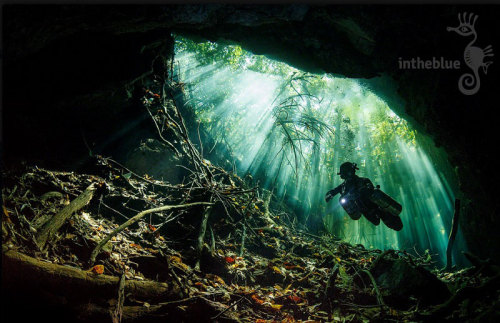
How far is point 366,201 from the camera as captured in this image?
6.93 metres

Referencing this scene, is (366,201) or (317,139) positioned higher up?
(317,139)

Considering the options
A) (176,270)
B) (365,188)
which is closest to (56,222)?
(176,270)

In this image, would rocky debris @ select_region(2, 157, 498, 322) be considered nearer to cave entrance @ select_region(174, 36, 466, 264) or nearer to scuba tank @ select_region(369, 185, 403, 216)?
scuba tank @ select_region(369, 185, 403, 216)

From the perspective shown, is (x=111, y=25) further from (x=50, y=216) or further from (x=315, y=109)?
(x=315, y=109)

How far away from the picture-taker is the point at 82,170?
15.4 ft

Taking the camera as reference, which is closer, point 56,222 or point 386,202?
point 56,222

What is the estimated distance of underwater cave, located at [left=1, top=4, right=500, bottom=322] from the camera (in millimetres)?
2367

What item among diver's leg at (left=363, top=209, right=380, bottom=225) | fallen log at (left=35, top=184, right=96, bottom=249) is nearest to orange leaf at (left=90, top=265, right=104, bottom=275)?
fallen log at (left=35, top=184, right=96, bottom=249)

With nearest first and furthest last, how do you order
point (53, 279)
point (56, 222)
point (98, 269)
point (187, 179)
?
1. point (53, 279)
2. point (98, 269)
3. point (56, 222)
4. point (187, 179)

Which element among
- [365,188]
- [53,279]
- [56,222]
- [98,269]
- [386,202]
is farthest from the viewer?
[365,188]

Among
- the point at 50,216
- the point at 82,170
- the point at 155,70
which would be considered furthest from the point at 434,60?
the point at 82,170

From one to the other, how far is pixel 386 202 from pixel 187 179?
250 inches

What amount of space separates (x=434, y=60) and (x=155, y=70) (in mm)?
6416

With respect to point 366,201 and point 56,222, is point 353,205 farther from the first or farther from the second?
point 56,222
